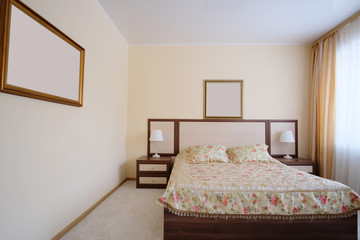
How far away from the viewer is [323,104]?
318cm

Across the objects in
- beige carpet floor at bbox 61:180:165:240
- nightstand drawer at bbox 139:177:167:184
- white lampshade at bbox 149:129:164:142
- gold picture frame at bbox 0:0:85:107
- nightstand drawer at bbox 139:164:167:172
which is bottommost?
beige carpet floor at bbox 61:180:165:240

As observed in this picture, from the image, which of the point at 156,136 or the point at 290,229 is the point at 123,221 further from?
the point at 290,229

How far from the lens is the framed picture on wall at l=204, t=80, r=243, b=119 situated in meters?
3.60

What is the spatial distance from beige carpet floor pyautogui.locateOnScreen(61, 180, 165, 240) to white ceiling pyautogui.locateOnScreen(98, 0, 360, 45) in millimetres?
2730

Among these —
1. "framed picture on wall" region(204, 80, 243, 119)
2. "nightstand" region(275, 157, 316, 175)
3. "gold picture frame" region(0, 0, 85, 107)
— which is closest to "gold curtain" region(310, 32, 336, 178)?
"nightstand" region(275, 157, 316, 175)

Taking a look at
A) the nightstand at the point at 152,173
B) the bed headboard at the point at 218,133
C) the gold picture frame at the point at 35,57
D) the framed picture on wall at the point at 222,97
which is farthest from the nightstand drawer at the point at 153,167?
the gold picture frame at the point at 35,57

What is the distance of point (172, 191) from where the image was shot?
5.65 feet

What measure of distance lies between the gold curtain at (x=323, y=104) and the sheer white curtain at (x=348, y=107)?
9cm

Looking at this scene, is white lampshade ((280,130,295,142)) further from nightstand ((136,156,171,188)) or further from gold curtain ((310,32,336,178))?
nightstand ((136,156,171,188))

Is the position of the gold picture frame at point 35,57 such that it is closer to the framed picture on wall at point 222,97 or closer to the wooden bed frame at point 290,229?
the wooden bed frame at point 290,229

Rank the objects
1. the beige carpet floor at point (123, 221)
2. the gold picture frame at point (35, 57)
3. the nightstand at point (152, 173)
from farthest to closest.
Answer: the nightstand at point (152, 173)
the beige carpet floor at point (123, 221)
the gold picture frame at point (35, 57)

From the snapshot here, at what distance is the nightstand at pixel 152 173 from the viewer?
3.19m

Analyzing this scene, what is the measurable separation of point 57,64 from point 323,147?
398 centimetres

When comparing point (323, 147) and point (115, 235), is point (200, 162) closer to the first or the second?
point (115, 235)
